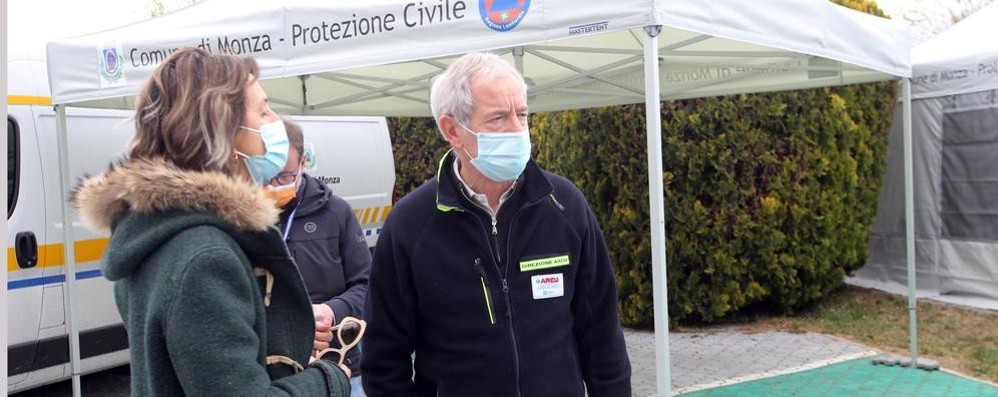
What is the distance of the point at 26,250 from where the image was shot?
5.01 m

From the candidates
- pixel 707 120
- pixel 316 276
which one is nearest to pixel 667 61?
pixel 707 120

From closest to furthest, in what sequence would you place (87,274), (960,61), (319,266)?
1. (319,266)
2. (87,274)
3. (960,61)

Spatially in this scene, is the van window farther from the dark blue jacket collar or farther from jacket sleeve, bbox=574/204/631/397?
jacket sleeve, bbox=574/204/631/397

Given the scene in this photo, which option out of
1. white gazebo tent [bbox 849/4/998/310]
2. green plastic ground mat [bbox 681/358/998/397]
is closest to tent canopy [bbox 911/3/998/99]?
white gazebo tent [bbox 849/4/998/310]

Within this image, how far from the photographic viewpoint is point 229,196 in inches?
56.5

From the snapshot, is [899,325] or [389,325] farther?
[899,325]

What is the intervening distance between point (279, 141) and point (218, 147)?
21 cm

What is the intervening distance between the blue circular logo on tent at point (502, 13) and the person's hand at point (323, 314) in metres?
Answer: 1.39

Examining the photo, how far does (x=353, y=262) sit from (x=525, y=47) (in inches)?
69.8

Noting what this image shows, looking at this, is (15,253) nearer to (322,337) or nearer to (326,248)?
(326,248)

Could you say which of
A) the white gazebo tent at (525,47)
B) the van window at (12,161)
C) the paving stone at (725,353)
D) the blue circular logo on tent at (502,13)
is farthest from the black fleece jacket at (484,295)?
→ the van window at (12,161)

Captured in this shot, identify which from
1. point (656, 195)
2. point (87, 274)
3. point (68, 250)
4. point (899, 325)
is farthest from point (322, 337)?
point (899, 325)

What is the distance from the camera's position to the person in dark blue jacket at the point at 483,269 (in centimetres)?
211

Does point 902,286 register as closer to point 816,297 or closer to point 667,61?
point 816,297
